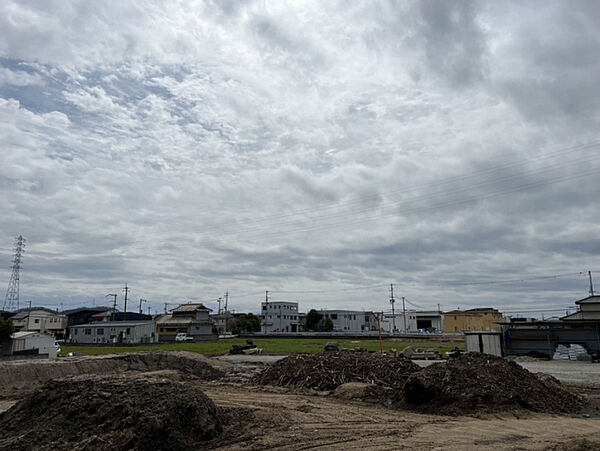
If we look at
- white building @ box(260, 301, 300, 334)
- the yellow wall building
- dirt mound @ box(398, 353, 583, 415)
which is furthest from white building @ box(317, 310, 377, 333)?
dirt mound @ box(398, 353, 583, 415)

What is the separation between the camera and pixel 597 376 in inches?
974

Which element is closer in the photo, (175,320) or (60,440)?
(60,440)

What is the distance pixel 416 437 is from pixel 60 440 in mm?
8793

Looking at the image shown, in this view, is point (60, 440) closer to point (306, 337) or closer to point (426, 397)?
point (426, 397)

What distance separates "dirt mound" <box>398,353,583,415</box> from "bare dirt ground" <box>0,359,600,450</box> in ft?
2.05

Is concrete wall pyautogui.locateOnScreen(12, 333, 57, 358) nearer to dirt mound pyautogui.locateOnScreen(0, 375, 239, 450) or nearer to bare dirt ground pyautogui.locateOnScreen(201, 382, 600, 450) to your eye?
dirt mound pyautogui.locateOnScreen(0, 375, 239, 450)

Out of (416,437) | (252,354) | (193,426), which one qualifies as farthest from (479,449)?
(252,354)

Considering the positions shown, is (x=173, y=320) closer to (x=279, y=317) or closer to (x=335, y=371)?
(x=279, y=317)

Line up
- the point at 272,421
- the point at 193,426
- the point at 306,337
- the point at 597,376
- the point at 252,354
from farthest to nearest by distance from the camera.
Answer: the point at 306,337, the point at 252,354, the point at 597,376, the point at 272,421, the point at 193,426

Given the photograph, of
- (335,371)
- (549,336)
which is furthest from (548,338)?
(335,371)

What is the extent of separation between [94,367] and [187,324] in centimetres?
6341

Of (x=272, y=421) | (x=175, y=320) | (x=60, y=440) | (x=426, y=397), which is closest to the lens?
(x=60, y=440)

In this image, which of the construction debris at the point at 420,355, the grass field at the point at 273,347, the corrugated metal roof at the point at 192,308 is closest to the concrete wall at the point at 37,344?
the grass field at the point at 273,347

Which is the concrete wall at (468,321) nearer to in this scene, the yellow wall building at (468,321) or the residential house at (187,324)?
the yellow wall building at (468,321)
